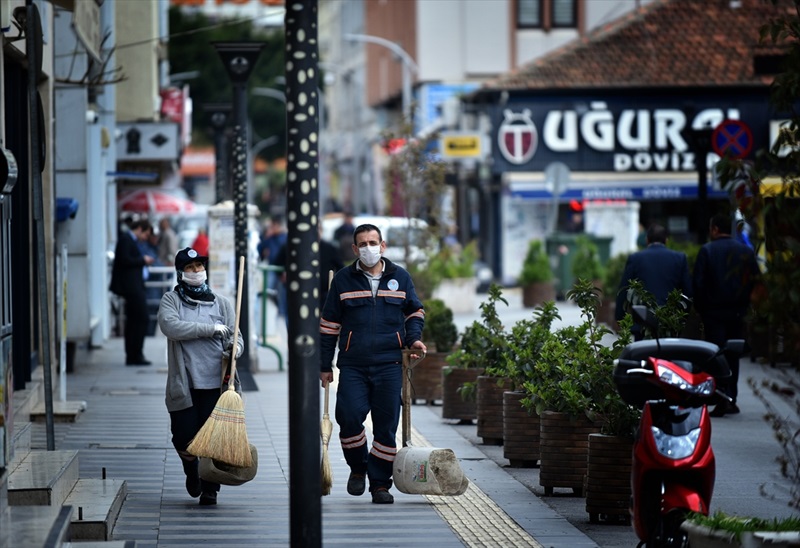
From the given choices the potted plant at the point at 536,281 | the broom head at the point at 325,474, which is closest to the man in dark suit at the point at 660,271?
the broom head at the point at 325,474

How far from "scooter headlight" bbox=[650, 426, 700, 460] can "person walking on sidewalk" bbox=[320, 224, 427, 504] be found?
2615mm

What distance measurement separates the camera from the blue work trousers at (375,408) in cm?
1016

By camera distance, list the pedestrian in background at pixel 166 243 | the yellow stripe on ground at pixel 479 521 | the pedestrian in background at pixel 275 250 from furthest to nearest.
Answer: the pedestrian in background at pixel 166 243, the pedestrian in background at pixel 275 250, the yellow stripe on ground at pixel 479 521

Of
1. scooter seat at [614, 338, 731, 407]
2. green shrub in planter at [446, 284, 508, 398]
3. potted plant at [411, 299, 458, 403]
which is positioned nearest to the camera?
scooter seat at [614, 338, 731, 407]

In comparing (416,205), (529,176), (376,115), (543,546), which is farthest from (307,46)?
(376,115)

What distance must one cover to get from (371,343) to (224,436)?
1.12 meters

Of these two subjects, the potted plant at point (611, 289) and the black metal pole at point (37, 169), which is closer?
the black metal pole at point (37, 169)

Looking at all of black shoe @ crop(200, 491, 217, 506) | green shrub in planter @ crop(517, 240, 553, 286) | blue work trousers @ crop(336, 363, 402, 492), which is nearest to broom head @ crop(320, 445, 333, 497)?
blue work trousers @ crop(336, 363, 402, 492)

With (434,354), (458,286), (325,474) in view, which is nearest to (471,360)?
(434,354)

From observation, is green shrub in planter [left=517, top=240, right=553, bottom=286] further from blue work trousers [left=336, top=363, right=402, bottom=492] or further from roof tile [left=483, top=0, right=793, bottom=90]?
blue work trousers [left=336, top=363, right=402, bottom=492]

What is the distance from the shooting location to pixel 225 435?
9.71 m

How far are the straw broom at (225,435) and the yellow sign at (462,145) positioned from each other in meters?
32.1

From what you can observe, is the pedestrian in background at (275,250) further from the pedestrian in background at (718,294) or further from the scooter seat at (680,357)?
the scooter seat at (680,357)

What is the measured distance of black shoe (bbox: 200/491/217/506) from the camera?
10.1 metres
